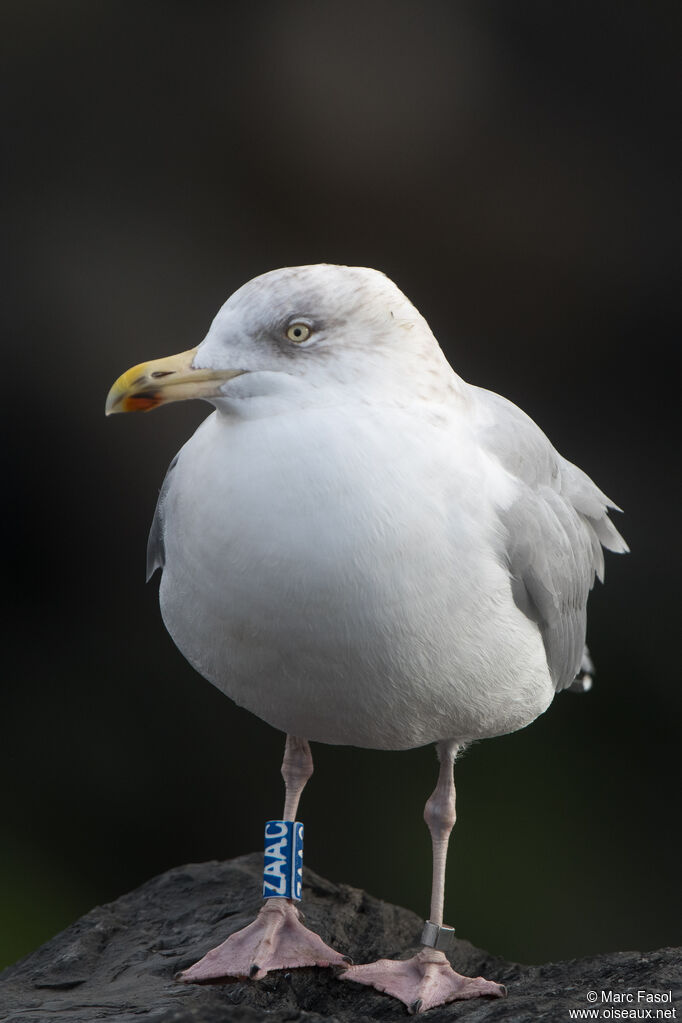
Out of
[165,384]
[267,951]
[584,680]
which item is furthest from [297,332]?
[584,680]

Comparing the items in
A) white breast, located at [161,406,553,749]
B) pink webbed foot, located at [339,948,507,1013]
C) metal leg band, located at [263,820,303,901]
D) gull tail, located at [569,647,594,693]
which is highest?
A: gull tail, located at [569,647,594,693]

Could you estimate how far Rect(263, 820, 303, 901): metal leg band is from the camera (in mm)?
2363

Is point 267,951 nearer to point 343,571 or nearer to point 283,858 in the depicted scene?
point 283,858

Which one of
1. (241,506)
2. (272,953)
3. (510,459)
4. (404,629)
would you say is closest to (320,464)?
(241,506)

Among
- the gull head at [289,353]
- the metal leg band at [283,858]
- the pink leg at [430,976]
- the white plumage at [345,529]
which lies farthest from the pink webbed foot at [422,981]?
the gull head at [289,353]

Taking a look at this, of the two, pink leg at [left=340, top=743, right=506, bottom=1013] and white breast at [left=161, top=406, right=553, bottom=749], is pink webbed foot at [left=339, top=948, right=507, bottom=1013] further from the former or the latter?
white breast at [left=161, top=406, right=553, bottom=749]

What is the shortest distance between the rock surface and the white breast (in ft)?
1.53

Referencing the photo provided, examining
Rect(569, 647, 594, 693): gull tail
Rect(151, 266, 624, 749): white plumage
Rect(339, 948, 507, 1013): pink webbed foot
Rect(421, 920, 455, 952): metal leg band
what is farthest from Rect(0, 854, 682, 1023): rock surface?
Rect(569, 647, 594, 693): gull tail

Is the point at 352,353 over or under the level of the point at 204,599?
over

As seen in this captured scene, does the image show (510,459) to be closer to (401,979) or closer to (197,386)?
(197,386)

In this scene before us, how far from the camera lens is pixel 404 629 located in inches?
76.9

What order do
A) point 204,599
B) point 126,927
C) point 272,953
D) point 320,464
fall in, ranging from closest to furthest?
1. point 320,464
2. point 204,599
3. point 272,953
4. point 126,927

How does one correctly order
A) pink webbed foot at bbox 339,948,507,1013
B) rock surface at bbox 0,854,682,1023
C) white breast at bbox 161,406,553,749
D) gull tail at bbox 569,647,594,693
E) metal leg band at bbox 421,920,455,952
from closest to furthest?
white breast at bbox 161,406,553,749, rock surface at bbox 0,854,682,1023, pink webbed foot at bbox 339,948,507,1013, metal leg band at bbox 421,920,455,952, gull tail at bbox 569,647,594,693

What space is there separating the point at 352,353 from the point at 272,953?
108cm
